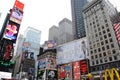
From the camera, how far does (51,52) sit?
118 metres

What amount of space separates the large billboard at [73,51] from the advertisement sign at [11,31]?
4645cm

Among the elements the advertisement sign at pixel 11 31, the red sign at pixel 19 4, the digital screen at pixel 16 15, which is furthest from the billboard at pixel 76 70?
the red sign at pixel 19 4

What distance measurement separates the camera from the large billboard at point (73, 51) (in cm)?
9262

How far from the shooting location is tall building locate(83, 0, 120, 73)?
Answer: 70250 millimetres

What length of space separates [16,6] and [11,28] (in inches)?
436

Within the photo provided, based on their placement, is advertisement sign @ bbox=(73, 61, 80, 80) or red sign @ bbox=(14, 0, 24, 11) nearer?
red sign @ bbox=(14, 0, 24, 11)

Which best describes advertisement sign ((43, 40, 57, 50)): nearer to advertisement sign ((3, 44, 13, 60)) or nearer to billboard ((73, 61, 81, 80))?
billboard ((73, 61, 81, 80))

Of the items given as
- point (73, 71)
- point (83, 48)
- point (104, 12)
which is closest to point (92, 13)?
point (104, 12)

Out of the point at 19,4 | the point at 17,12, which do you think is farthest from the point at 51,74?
the point at 19,4

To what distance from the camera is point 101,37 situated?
258 feet

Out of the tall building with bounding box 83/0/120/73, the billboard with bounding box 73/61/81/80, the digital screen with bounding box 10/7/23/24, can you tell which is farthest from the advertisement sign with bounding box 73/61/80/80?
the digital screen with bounding box 10/7/23/24

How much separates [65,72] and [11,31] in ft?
167

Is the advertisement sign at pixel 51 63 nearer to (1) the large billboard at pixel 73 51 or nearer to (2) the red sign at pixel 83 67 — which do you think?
(1) the large billboard at pixel 73 51

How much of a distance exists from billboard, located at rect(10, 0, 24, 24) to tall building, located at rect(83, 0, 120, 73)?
41928 mm
